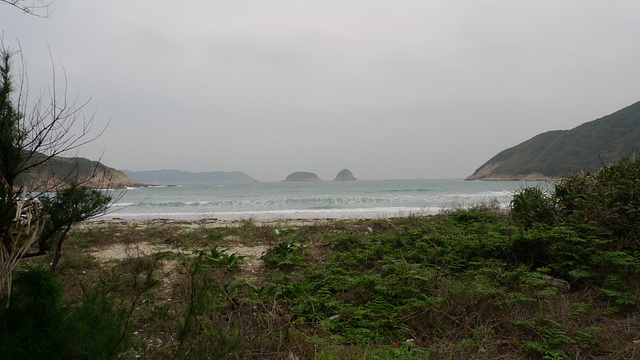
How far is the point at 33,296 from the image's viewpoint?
1.48 m

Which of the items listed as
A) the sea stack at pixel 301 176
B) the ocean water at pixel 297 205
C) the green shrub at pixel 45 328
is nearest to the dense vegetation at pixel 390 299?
the green shrub at pixel 45 328

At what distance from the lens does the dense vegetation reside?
1.88 m

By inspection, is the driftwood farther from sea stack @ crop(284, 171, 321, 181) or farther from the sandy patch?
sea stack @ crop(284, 171, 321, 181)

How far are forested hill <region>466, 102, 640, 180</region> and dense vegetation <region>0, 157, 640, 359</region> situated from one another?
32987mm

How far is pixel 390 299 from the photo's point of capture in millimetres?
3668

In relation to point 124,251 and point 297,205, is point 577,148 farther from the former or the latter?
point 124,251

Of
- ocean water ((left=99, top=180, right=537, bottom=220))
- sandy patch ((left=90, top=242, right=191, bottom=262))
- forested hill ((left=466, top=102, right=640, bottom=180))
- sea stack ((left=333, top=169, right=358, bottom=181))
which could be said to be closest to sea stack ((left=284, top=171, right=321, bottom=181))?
sea stack ((left=333, top=169, right=358, bottom=181))

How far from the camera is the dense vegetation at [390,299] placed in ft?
6.15

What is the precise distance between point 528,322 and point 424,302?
0.93 meters

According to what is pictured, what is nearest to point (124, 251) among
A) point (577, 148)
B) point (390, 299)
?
point (390, 299)

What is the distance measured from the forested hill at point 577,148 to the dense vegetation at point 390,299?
3299cm

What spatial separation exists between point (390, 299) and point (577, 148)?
6157 cm

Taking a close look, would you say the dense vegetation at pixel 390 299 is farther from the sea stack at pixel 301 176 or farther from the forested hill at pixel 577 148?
the sea stack at pixel 301 176

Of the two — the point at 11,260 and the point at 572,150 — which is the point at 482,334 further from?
the point at 572,150
